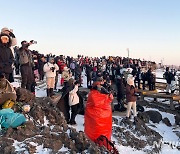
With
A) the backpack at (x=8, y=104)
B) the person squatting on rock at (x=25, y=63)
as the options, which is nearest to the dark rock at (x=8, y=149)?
the backpack at (x=8, y=104)

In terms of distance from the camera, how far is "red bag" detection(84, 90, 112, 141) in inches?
265

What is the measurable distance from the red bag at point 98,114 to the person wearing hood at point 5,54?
2.46 meters

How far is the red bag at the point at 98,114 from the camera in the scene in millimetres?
6727

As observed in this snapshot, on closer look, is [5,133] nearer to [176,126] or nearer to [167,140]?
[167,140]

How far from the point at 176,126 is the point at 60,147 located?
824cm

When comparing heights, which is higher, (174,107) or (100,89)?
(100,89)

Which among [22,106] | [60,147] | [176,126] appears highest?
[22,106]

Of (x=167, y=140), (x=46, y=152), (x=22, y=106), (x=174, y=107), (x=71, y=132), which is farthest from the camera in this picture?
(x=174, y=107)

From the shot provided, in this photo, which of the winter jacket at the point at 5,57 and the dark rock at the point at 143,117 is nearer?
the winter jacket at the point at 5,57

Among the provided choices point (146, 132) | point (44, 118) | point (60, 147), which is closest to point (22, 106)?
point (44, 118)

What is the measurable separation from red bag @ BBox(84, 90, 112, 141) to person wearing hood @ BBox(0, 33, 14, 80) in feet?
8.08

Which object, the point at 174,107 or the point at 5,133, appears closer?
the point at 5,133

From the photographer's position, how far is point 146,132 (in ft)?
33.5

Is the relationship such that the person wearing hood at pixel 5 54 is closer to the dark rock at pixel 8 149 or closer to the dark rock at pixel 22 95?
the dark rock at pixel 22 95
